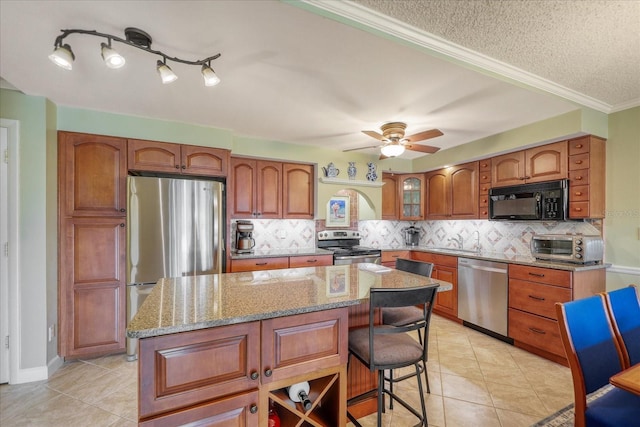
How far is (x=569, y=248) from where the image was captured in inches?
109

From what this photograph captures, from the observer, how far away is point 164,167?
2.98 metres

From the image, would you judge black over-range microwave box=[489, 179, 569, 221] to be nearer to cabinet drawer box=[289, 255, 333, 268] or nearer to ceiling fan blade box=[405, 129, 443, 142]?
ceiling fan blade box=[405, 129, 443, 142]

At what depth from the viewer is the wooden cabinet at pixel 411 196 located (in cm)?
477

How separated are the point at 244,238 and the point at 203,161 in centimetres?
109

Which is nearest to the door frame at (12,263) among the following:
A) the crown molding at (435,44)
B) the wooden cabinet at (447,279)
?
the crown molding at (435,44)

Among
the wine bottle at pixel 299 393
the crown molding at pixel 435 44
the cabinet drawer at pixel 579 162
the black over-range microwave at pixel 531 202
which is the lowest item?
the wine bottle at pixel 299 393

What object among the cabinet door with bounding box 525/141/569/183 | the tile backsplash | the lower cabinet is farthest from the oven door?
the lower cabinet

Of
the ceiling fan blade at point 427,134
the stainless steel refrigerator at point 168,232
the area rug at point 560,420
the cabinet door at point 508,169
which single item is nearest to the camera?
the area rug at point 560,420

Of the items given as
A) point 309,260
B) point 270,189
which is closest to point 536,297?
point 309,260

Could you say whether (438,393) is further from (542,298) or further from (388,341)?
(542,298)

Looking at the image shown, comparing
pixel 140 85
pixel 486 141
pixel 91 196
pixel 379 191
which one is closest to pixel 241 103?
pixel 140 85

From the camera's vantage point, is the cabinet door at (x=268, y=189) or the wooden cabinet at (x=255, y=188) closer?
the wooden cabinet at (x=255, y=188)

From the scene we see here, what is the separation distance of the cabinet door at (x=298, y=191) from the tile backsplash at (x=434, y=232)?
0.25 metres

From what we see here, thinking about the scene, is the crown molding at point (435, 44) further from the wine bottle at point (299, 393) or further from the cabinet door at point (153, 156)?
the cabinet door at point (153, 156)
